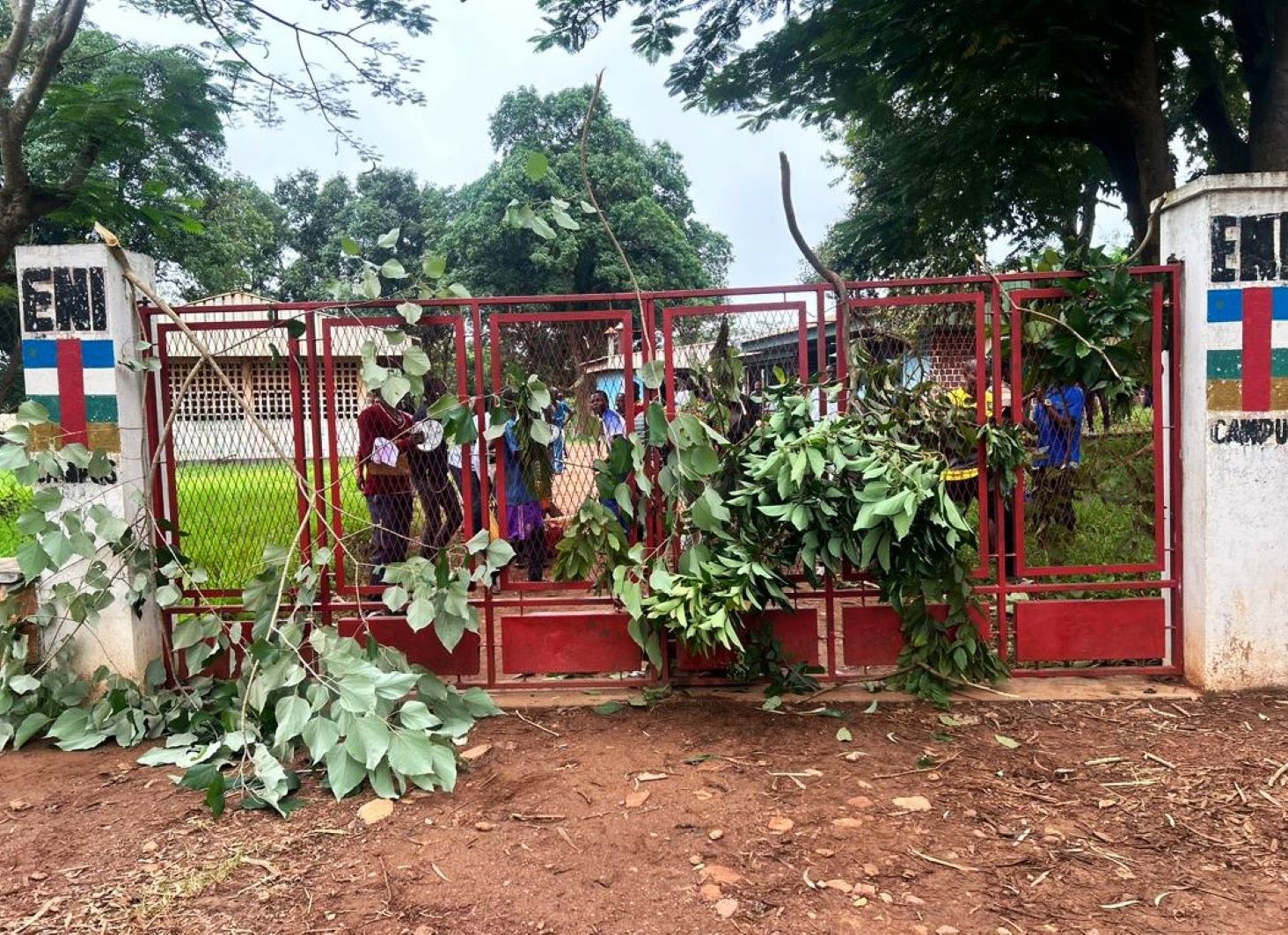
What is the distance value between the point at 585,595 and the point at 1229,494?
317cm

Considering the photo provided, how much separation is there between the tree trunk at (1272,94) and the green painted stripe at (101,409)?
28.6 feet

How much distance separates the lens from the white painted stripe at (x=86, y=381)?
429cm

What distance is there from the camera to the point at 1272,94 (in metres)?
7.64

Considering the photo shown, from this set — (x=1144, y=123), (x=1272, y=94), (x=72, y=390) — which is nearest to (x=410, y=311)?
(x=72, y=390)

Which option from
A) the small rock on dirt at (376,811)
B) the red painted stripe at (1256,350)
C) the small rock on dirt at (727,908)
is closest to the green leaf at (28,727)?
the small rock on dirt at (376,811)

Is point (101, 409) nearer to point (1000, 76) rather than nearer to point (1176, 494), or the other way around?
point (1176, 494)

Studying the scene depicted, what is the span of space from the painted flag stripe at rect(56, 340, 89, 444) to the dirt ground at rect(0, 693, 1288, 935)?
1.51m

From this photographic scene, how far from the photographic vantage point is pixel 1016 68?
7.25 m

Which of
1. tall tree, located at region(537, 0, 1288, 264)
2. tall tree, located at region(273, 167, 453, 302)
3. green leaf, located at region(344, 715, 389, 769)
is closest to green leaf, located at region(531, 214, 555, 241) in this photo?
green leaf, located at region(344, 715, 389, 769)

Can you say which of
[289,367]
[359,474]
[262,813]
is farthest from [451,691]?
[289,367]

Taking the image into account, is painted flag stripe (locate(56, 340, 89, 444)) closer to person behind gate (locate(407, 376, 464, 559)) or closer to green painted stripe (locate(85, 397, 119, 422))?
green painted stripe (locate(85, 397, 119, 422))

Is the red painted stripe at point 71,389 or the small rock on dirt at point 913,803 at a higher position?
the red painted stripe at point 71,389

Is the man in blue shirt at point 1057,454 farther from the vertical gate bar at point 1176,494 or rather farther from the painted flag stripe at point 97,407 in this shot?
the painted flag stripe at point 97,407

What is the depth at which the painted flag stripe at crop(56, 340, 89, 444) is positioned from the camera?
169 inches
